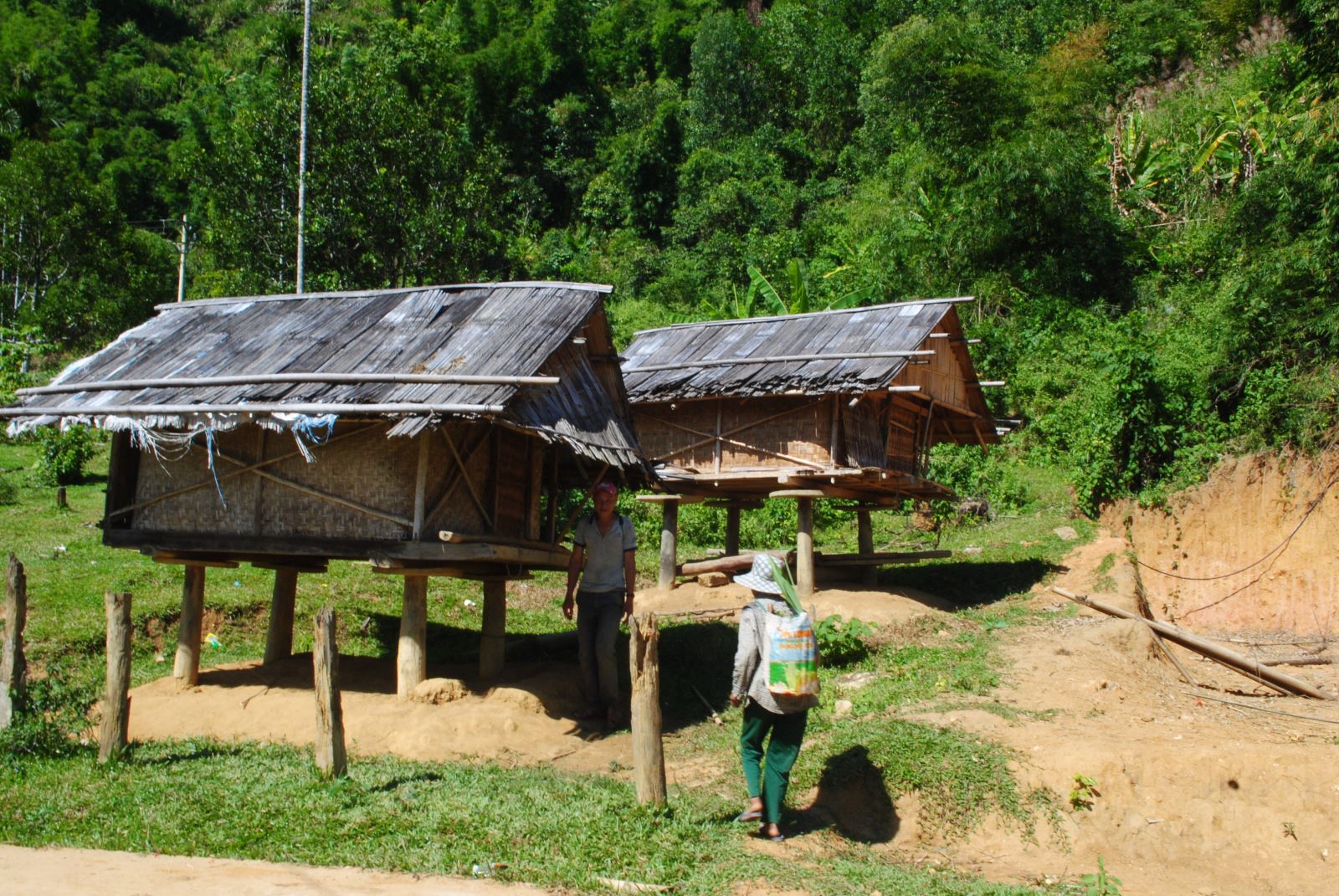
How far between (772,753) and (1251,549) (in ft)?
42.6

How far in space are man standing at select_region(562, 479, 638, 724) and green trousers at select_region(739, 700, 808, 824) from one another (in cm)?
293

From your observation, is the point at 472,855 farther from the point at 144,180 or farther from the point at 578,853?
the point at 144,180

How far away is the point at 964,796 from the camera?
8.38 metres

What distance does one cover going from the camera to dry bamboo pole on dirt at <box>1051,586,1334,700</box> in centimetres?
1199

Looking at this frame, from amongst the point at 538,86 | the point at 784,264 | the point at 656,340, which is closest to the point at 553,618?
the point at 656,340

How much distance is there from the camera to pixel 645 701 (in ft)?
24.1

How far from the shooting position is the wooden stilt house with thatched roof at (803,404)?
1436 centimetres

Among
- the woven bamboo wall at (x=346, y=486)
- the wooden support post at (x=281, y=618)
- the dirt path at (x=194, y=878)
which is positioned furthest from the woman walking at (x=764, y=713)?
the wooden support post at (x=281, y=618)

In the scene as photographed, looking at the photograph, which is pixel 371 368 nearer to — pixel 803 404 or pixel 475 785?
pixel 475 785

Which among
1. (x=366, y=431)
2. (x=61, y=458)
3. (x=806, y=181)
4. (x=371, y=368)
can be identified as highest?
(x=806, y=181)

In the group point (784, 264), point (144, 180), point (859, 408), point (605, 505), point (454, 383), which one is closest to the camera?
point (454, 383)

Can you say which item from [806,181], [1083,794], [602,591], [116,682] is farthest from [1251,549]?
[806,181]

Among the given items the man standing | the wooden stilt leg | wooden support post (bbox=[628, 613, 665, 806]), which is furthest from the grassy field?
the wooden stilt leg

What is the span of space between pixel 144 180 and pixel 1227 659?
45042mm
